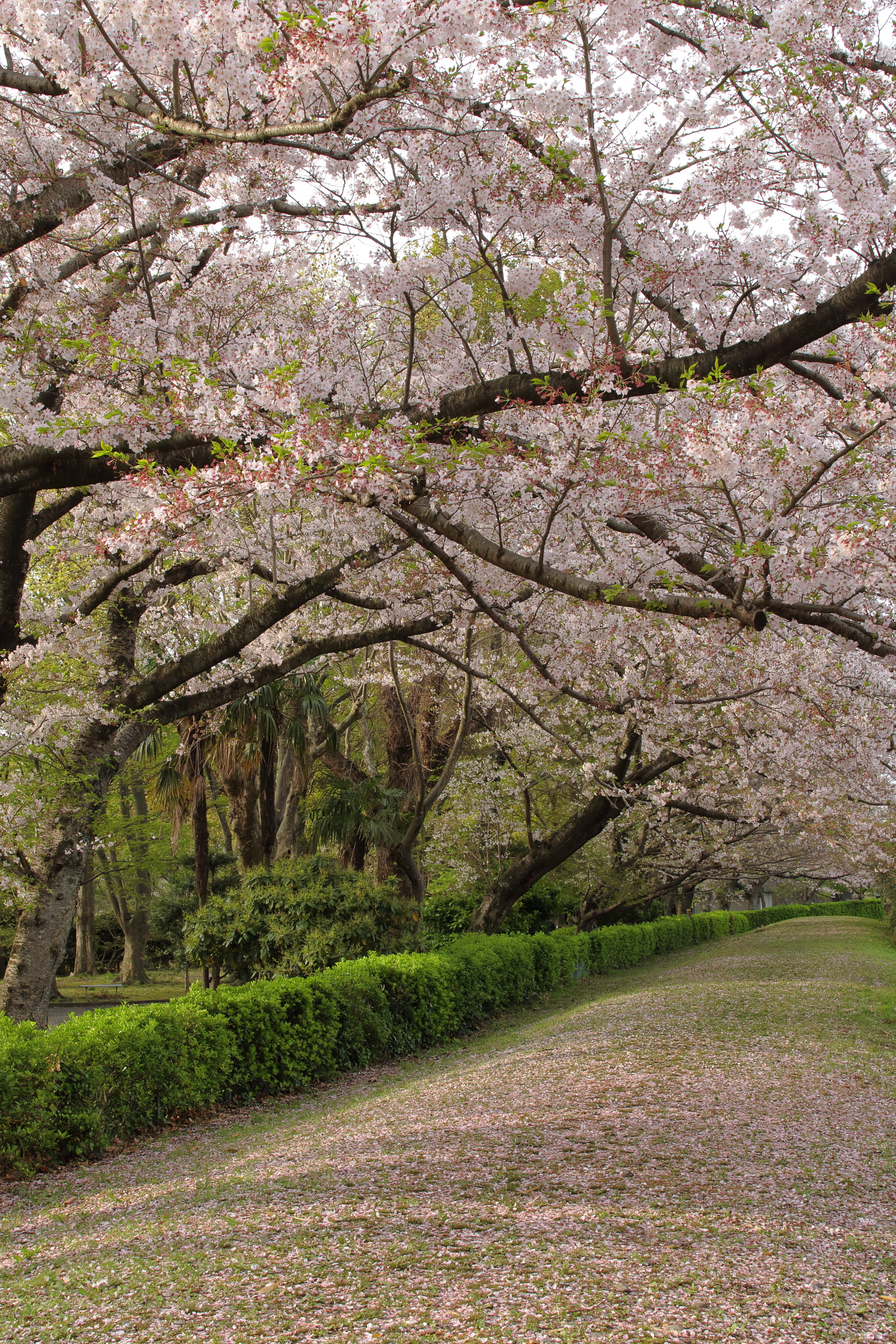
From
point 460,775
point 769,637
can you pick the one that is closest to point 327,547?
point 769,637

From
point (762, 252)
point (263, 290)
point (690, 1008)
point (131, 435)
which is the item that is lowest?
point (690, 1008)

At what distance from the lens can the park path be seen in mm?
3252

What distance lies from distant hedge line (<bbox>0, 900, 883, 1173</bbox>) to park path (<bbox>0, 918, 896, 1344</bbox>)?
0.90 feet

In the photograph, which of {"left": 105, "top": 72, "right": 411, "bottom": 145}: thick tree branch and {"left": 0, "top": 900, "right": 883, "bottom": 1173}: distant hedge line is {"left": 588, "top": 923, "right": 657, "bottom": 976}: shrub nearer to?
{"left": 0, "top": 900, "right": 883, "bottom": 1173}: distant hedge line

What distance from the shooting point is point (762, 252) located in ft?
20.2

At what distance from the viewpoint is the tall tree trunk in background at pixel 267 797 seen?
14.1 meters

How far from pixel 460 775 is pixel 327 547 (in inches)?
325

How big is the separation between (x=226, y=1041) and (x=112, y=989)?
18.2 metres

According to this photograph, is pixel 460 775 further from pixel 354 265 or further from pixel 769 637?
pixel 354 265

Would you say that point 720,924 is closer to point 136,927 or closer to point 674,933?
point 674,933

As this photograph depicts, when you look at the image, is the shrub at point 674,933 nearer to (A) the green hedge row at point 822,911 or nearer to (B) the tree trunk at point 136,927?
(A) the green hedge row at point 822,911

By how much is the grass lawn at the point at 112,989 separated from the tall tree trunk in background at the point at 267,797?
5228mm

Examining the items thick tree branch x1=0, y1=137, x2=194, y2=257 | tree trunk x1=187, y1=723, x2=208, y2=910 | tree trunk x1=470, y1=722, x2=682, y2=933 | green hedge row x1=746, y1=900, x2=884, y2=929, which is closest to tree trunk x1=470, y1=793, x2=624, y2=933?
tree trunk x1=470, y1=722, x2=682, y2=933

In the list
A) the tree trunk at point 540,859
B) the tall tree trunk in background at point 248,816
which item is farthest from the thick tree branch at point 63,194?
the tall tree trunk in background at point 248,816
